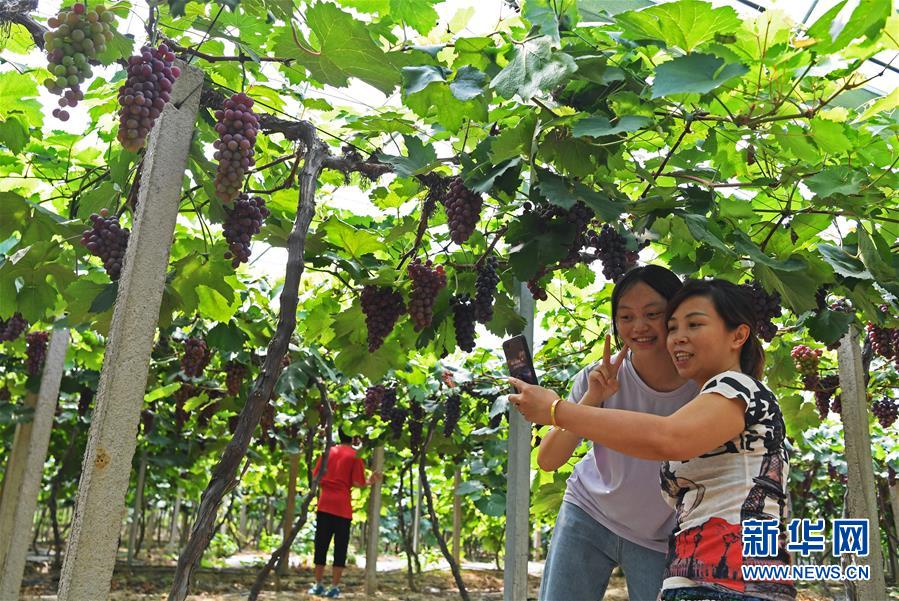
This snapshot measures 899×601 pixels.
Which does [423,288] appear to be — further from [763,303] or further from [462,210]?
[763,303]

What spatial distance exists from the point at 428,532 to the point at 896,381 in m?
15.0

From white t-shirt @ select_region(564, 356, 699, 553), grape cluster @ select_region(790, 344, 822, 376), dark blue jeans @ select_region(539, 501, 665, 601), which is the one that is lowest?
dark blue jeans @ select_region(539, 501, 665, 601)

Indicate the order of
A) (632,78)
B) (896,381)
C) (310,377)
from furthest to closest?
1. (896,381)
2. (310,377)
3. (632,78)

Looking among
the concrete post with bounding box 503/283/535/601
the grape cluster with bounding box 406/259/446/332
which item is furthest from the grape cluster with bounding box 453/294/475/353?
the concrete post with bounding box 503/283/535/601

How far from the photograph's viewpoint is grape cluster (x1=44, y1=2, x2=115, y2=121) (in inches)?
70.7

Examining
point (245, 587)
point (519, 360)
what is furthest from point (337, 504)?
point (519, 360)

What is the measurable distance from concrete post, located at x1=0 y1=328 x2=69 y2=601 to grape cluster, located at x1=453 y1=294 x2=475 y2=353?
7.76ft

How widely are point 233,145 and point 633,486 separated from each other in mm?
1522

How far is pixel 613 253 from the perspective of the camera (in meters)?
2.65

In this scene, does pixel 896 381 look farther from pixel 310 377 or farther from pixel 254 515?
pixel 254 515

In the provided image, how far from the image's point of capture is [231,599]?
708cm

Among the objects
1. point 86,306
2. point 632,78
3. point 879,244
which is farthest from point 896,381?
point 86,306

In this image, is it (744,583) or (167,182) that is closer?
(744,583)

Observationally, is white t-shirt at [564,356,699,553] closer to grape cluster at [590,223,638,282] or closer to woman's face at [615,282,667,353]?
woman's face at [615,282,667,353]
